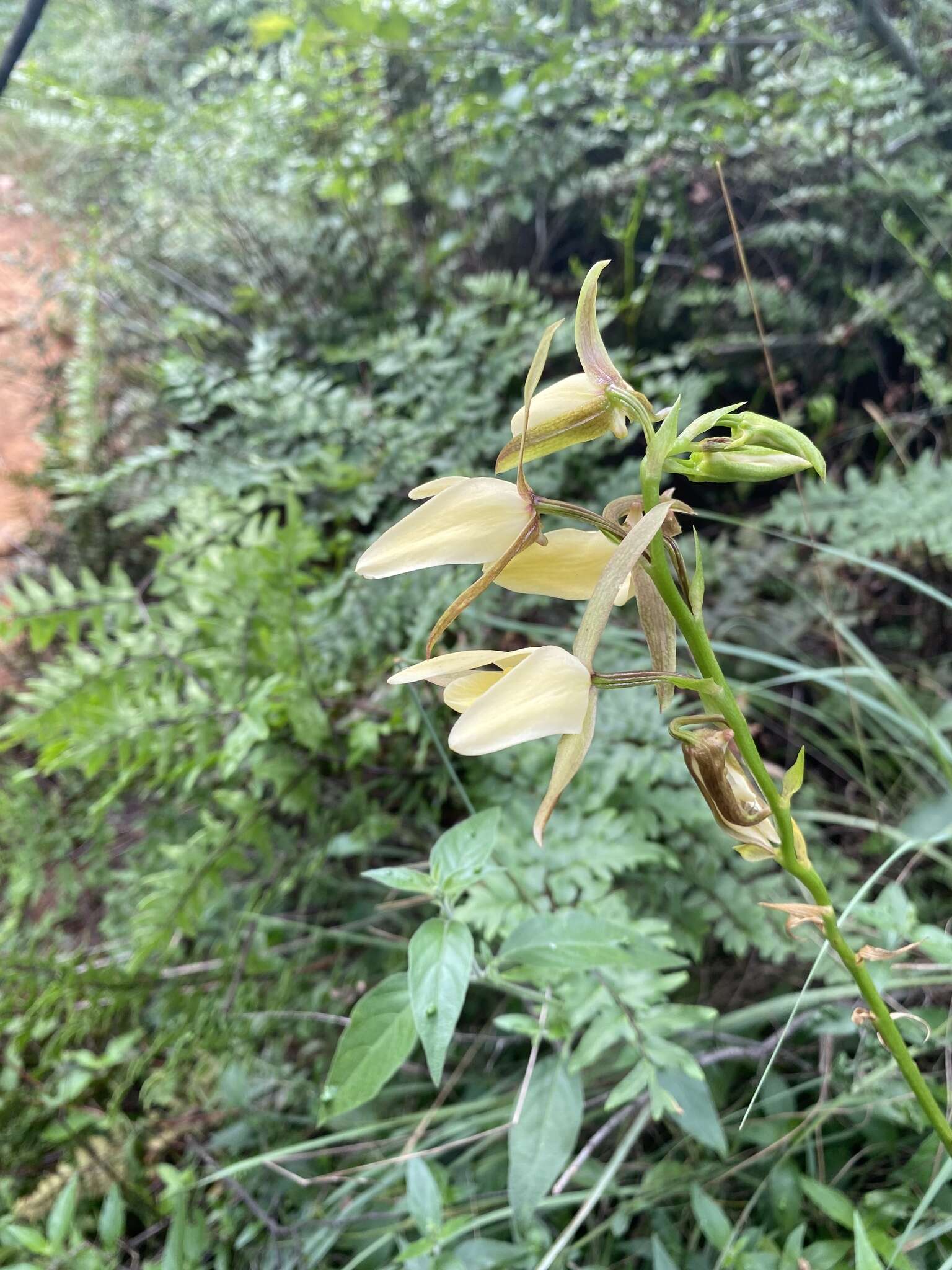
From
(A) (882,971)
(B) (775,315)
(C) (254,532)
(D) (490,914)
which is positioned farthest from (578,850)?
(B) (775,315)

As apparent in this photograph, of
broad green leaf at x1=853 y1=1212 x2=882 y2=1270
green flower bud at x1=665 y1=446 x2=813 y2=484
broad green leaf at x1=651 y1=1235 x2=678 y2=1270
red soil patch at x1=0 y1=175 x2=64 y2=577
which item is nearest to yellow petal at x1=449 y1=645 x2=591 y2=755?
green flower bud at x1=665 y1=446 x2=813 y2=484

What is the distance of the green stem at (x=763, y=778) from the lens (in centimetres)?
36

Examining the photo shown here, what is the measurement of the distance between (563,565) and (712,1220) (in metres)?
0.62

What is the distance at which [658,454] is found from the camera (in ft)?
1.16

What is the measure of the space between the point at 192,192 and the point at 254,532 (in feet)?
4.56

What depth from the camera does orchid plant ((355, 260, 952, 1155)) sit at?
0.36 metres

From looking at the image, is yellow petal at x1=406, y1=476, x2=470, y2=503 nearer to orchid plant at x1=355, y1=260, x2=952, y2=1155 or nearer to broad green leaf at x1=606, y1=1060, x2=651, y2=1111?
orchid plant at x1=355, y1=260, x2=952, y2=1155

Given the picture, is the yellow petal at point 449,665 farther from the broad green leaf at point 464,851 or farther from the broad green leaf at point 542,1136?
the broad green leaf at point 542,1136

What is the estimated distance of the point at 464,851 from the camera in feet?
1.85

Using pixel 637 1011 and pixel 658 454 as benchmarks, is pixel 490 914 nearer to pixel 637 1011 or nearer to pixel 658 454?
pixel 637 1011

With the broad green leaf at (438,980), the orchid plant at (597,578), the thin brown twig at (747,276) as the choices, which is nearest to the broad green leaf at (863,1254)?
the orchid plant at (597,578)

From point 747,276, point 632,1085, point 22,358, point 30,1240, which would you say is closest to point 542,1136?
point 632,1085

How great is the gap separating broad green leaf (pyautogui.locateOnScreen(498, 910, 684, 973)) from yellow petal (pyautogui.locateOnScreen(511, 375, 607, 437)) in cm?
37

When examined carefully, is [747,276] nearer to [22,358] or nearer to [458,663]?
[458,663]
